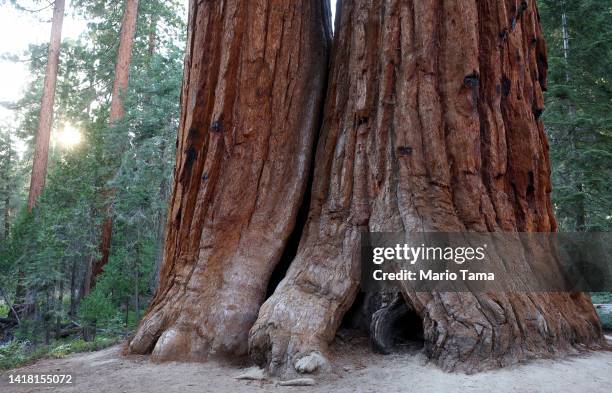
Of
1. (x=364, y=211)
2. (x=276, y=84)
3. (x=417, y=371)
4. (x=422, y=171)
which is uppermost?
(x=276, y=84)

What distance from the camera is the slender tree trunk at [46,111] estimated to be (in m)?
14.6

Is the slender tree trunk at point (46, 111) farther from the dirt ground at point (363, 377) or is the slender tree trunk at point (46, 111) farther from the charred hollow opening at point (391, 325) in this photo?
the charred hollow opening at point (391, 325)

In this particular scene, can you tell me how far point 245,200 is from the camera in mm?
5004

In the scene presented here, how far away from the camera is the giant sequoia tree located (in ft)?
14.0

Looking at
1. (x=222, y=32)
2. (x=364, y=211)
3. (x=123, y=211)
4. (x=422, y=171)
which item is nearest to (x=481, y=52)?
(x=422, y=171)

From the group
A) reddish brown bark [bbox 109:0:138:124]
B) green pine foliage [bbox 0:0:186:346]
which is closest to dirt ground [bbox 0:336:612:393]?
green pine foliage [bbox 0:0:186:346]

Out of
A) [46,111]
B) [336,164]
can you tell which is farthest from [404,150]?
[46,111]

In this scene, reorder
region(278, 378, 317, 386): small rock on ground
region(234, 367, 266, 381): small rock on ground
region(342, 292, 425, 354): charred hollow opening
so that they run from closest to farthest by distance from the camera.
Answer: region(278, 378, 317, 386): small rock on ground, region(234, 367, 266, 381): small rock on ground, region(342, 292, 425, 354): charred hollow opening

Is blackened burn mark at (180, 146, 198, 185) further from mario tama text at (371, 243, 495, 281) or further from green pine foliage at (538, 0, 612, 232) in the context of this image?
green pine foliage at (538, 0, 612, 232)

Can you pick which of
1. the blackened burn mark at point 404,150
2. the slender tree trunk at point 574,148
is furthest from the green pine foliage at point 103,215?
the slender tree trunk at point 574,148

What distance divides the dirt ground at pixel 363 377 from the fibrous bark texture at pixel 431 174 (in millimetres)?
198

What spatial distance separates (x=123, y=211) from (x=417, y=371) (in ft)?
34.5

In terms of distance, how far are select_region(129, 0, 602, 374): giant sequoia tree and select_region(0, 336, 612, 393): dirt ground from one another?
246 mm

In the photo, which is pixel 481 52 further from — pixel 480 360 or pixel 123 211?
pixel 123 211
